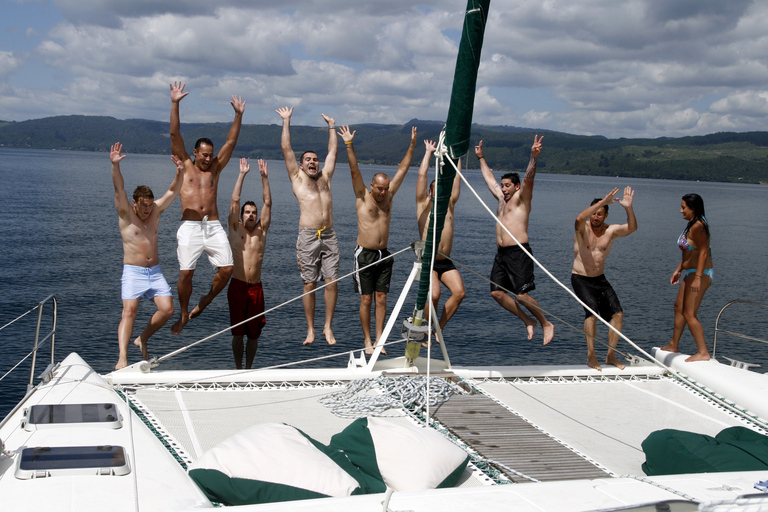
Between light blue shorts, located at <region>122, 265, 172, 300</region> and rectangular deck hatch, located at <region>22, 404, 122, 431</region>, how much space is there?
8.39 feet

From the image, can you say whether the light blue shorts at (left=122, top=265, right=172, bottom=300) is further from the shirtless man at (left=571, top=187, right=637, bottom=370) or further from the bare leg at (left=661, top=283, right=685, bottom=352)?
the bare leg at (left=661, top=283, right=685, bottom=352)

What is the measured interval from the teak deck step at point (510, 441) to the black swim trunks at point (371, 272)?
7.79 feet

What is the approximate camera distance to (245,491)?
3750 millimetres

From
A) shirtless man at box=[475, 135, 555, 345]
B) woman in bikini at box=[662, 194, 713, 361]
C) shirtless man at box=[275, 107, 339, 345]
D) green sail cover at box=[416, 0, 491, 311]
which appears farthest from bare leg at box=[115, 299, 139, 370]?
woman in bikini at box=[662, 194, 713, 361]

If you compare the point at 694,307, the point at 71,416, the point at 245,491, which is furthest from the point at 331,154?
the point at 245,491

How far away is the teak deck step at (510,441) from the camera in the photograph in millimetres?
4812

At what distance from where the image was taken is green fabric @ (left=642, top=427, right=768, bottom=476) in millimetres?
4555

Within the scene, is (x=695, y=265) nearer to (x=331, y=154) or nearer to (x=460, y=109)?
(x=460, y=109)

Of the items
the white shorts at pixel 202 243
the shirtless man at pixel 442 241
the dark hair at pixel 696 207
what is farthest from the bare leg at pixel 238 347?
the dark hair at pixel 696 207

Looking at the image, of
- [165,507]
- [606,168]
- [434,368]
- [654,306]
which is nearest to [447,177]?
[434,368]

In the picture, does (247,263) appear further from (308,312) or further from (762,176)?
(762,176)

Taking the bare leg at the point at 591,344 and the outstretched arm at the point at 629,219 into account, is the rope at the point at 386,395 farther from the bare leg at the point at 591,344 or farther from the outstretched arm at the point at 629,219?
the outstretched arm at the point at 629,219

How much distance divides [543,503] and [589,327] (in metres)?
4.69

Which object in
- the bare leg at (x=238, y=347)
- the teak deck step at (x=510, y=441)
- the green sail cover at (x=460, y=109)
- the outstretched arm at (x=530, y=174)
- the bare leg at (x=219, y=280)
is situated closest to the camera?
the teak deck step at (x=510, y=441)
